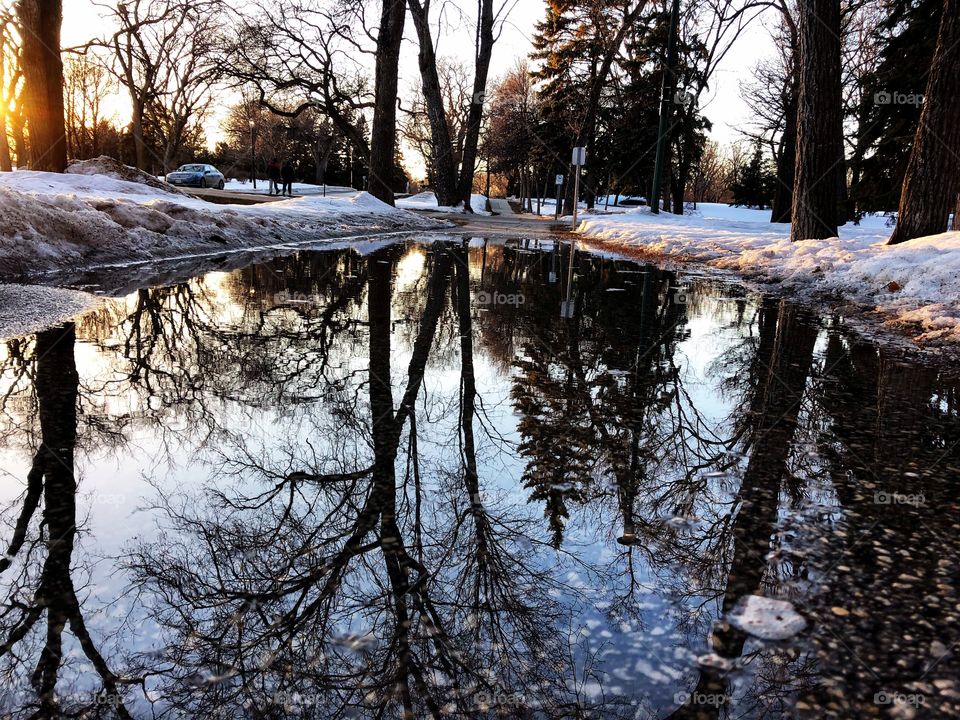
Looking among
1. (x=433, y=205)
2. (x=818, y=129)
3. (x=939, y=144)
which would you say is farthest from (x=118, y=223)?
(x=433, y=205)

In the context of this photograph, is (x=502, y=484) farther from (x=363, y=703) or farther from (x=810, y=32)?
(x=810, y=32)

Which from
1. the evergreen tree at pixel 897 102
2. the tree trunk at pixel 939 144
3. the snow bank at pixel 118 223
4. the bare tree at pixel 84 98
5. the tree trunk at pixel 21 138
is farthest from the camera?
the bare tree at pixel 84 98

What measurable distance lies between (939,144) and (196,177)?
128 ft

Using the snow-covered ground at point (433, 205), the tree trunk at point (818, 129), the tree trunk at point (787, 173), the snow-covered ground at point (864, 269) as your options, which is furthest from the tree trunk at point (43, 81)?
the tree trunk at point (787, 173)

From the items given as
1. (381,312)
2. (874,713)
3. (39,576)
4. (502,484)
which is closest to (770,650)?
(874,713)

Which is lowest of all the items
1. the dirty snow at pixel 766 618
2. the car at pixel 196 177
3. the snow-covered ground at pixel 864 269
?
the dirty snow at pixel 766 618

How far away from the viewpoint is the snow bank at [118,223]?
27.6ft

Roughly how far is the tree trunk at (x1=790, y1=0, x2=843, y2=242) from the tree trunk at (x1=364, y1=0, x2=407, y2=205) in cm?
1416

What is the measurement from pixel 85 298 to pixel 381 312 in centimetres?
303

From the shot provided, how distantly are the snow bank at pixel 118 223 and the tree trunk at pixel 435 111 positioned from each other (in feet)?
36.2

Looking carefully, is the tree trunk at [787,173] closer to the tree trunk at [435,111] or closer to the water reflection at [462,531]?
the tree trunk at [435,111]

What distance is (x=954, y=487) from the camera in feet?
10.3

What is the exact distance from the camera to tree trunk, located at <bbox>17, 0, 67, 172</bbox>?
1434 centimetres

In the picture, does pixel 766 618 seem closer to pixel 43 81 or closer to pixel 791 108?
pixel 43 81
